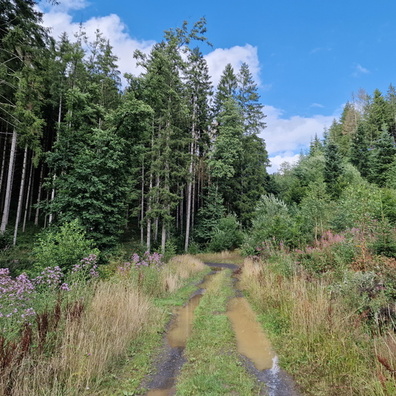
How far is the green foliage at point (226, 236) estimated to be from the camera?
61.2ft

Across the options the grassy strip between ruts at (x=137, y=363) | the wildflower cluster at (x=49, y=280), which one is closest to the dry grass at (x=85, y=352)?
the grassy strip between ruts at (x=137, y=363)

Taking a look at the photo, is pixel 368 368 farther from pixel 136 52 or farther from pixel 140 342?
pixel 136 52

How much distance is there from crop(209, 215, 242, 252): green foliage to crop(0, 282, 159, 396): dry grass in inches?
583

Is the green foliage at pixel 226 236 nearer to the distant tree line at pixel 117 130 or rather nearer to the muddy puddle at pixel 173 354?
A: the distant tree line at pixel 117 130

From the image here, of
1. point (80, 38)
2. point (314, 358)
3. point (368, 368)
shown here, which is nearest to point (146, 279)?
point (314, 358)

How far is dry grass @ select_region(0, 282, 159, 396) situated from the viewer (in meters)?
2.20

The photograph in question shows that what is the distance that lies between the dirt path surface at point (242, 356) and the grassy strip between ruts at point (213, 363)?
0.12 m

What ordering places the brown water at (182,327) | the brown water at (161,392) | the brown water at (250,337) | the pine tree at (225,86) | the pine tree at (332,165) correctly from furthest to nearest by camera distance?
1. the pine tree at (225,86)
2. the pine tree at (332,165)
3. the brown water at (182,327)
4. the brown water at (250,337)
5. the brown water at (161,392)

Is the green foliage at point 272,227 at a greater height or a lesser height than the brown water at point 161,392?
greater

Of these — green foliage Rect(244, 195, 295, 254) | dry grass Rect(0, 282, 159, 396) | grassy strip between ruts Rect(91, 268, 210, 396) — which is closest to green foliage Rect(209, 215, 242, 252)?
green foliage Rect(244, 195, 295, 254)

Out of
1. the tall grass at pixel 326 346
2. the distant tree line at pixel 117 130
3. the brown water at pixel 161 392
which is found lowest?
the brown water at pixel 161 392

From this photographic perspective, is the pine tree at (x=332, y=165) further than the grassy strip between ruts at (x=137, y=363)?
Yes

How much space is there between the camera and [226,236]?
18891mm

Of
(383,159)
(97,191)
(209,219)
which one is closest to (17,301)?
(97,191)
